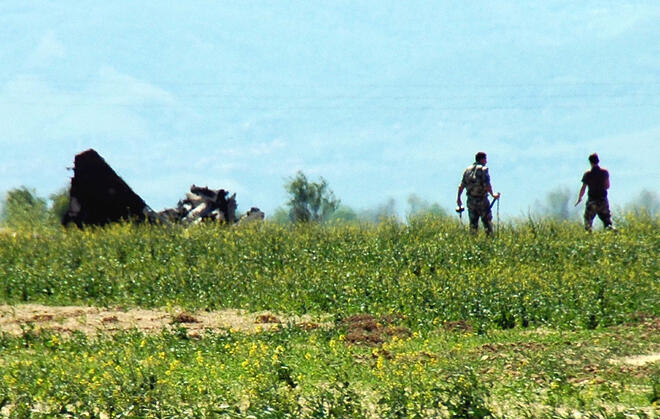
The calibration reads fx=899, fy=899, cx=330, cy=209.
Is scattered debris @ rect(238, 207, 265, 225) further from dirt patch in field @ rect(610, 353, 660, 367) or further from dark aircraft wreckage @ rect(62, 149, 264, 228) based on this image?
dirt patch in field @ rect(610, 353, 660, 367)

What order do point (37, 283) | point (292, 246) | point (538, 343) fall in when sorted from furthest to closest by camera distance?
point (292, 246), point (37, 283), point (538, 343)

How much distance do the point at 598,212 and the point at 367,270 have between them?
9168mm

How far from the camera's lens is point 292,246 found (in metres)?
21.3

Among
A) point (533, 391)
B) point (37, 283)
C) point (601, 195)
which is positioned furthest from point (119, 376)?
point (601, 195)

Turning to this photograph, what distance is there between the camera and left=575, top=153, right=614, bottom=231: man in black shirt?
24.3 m

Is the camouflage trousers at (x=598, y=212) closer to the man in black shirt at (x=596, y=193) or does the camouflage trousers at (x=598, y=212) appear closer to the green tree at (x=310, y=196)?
the man in black shirt at (x=596, y=193)

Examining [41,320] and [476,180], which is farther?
[476,180]

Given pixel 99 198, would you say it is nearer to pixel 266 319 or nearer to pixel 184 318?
pixel 184 318

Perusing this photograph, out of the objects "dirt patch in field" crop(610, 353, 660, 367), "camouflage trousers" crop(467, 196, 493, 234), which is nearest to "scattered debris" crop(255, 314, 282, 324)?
"dirt patch in field" crop(610, 353, 660, 367)

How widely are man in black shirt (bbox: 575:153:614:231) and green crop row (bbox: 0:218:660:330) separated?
2.15 ft

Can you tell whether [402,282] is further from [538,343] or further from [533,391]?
[533,391]

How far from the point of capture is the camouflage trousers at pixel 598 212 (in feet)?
80.1

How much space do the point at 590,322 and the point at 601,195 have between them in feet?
37.8

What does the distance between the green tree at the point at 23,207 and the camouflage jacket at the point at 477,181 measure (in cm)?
2606
